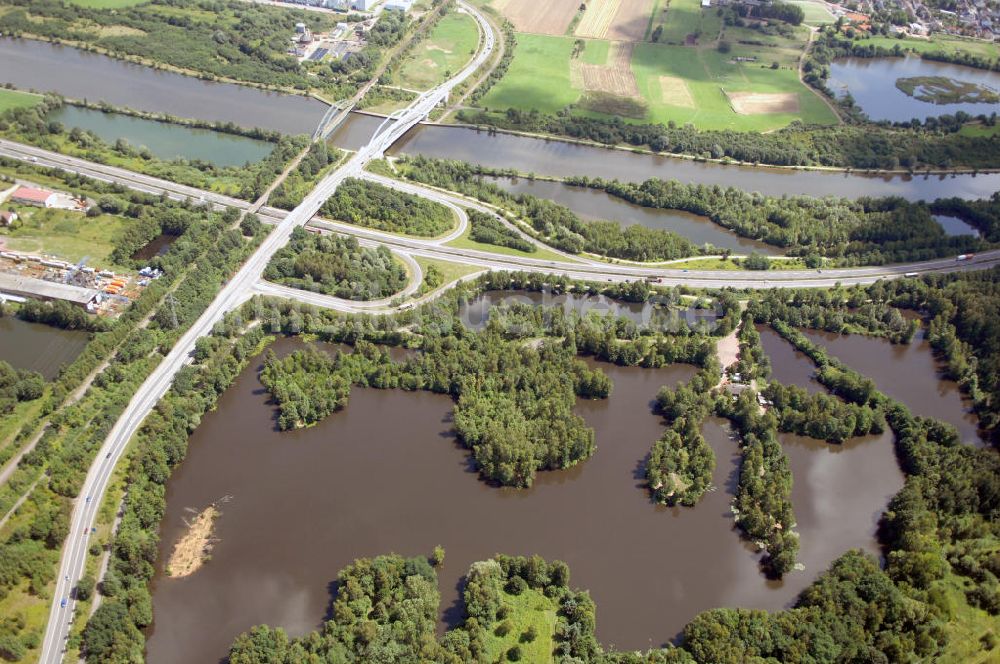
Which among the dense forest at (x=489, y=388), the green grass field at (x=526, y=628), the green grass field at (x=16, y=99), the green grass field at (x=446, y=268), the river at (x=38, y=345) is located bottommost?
the river at (x=38, y=345)

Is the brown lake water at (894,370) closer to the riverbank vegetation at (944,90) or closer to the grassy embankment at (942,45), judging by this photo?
the riverbank vegetation at (944,90)

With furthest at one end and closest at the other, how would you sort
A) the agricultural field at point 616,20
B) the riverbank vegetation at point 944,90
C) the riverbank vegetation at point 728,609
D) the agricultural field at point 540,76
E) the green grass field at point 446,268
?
the agricultural field at point 616,20 < the riverbank vegetation at point 944,90 < the agricultural field at point 540,76 < the green grass field at point 446,268 < the riverbank vegetation at point 728,609

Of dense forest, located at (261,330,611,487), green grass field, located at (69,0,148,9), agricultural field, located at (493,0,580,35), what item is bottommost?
dense forest, located at (261,330,611,487)

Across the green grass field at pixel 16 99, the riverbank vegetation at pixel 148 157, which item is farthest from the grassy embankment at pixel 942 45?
the green grass field at pixel 16 99

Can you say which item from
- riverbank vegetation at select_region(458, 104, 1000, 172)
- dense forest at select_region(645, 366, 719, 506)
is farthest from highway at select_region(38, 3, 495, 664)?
dense forest at select_region(645, 366, 719, 506)

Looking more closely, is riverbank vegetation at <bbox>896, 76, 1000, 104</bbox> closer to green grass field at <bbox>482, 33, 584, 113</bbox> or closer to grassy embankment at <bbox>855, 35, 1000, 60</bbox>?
grassy embankment at <bbox>855, 35, 1000, 60</bbox>

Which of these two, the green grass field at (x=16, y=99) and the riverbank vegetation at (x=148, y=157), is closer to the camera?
the riverbank vegetation at (x=148, y=157)

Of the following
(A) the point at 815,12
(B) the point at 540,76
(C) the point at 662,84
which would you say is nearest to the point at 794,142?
(C) the point at 662,84
